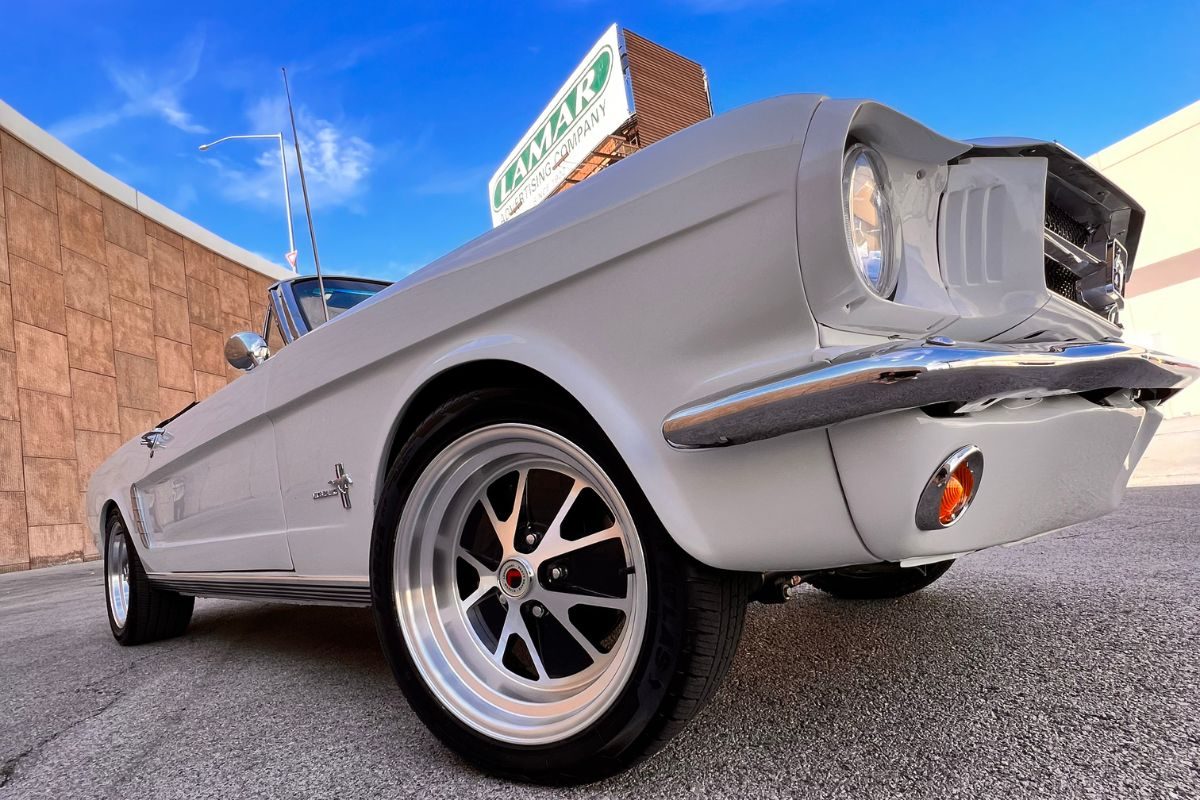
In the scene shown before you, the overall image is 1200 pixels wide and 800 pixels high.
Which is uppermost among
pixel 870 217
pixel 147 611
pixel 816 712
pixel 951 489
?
pixel 870 217

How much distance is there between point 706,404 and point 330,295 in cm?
240

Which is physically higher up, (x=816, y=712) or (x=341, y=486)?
(x=341, y=486)

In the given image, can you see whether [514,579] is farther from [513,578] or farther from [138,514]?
[138,514]

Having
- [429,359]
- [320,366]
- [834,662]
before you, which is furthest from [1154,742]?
[320,366]

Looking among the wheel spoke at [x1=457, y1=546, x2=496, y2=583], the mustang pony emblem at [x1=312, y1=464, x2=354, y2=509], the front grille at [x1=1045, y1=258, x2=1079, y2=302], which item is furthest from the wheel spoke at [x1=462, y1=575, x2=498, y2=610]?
the front grille at [x1=1045, y1=258, x2=1079, y2=302]

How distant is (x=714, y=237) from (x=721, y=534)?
493 millimetres

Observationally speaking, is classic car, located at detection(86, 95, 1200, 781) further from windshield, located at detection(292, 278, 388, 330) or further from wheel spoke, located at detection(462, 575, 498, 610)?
windshield, located at detection(292, 278, 388, 330)

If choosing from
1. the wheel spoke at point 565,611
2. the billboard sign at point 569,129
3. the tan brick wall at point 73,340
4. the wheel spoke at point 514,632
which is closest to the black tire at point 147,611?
the wheel spoke at point 514,632

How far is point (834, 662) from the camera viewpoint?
1871 mm

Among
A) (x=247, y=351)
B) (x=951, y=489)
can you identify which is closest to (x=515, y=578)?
(x=951, y=489)

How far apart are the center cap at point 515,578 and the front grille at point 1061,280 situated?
1.26 metres

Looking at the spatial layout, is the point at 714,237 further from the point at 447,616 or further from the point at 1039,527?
the point at 447,616

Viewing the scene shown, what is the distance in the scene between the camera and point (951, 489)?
1079 mm

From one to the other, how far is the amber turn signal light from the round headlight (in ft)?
1.00
